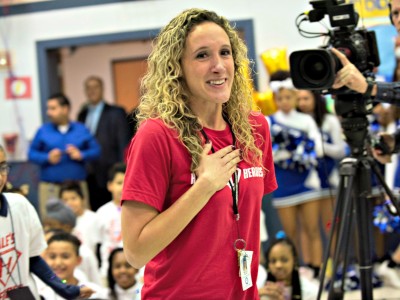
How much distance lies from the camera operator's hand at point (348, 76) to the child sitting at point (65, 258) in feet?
5.96

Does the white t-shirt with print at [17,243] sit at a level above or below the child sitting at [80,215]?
above

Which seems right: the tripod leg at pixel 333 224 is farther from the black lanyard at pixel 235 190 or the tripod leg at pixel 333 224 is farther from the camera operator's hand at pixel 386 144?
the black lanyard at pixel 235 190

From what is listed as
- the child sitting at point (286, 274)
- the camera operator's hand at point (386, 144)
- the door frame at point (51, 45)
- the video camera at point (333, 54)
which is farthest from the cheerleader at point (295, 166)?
the video camera at point (333, 54)

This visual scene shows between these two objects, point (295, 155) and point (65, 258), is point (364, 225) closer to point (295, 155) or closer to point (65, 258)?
point (65, 258)

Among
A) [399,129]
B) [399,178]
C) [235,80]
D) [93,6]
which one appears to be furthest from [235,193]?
[93,6]

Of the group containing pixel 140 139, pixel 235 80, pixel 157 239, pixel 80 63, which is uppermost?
pixel 80 63

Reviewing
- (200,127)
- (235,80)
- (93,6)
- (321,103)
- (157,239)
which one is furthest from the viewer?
(93,6)

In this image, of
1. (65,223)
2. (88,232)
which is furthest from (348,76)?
(88,232)

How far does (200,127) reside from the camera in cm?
210

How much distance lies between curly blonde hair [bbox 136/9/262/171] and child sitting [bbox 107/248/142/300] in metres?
2.41

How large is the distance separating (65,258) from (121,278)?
483mm

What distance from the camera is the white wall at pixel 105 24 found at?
6676 mm

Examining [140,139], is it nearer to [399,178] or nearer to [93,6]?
[399,178]

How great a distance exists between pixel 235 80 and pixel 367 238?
1.30 meters
